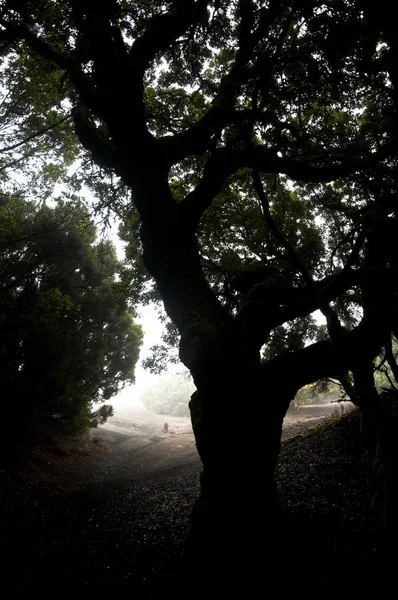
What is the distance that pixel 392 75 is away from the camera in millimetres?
3510

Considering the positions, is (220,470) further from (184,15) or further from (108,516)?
(184,15)

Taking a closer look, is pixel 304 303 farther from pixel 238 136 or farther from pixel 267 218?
pixel 238 136

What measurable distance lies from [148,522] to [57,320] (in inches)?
427

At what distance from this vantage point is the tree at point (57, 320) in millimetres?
12789

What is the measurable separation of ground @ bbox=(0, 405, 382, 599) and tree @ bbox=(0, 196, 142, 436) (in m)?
3.47

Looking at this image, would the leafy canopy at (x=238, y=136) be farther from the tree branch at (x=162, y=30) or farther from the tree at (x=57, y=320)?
the tree at (x=57, y=320)

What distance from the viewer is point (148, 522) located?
5.87 metres

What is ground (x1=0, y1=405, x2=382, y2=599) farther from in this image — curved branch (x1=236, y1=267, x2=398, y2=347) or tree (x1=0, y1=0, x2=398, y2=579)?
curved branch (x1=236, y1=267, x2=398, y2=347)

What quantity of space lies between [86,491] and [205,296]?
847 cm

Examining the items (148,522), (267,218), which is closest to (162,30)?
(267,218)

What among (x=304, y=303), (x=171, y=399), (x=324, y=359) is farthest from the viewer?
(x=171, y=399)

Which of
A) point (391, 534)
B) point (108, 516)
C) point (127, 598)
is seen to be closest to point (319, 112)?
point (391, 534)

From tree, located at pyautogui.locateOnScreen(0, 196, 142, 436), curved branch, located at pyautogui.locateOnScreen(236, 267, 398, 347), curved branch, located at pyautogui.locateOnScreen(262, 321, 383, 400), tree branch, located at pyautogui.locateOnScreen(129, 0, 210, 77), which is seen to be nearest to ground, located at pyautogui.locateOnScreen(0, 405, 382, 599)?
curved branch, located at pyautogui.locateOnScreen(262, 321, 383, 400)

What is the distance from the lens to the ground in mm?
3734
